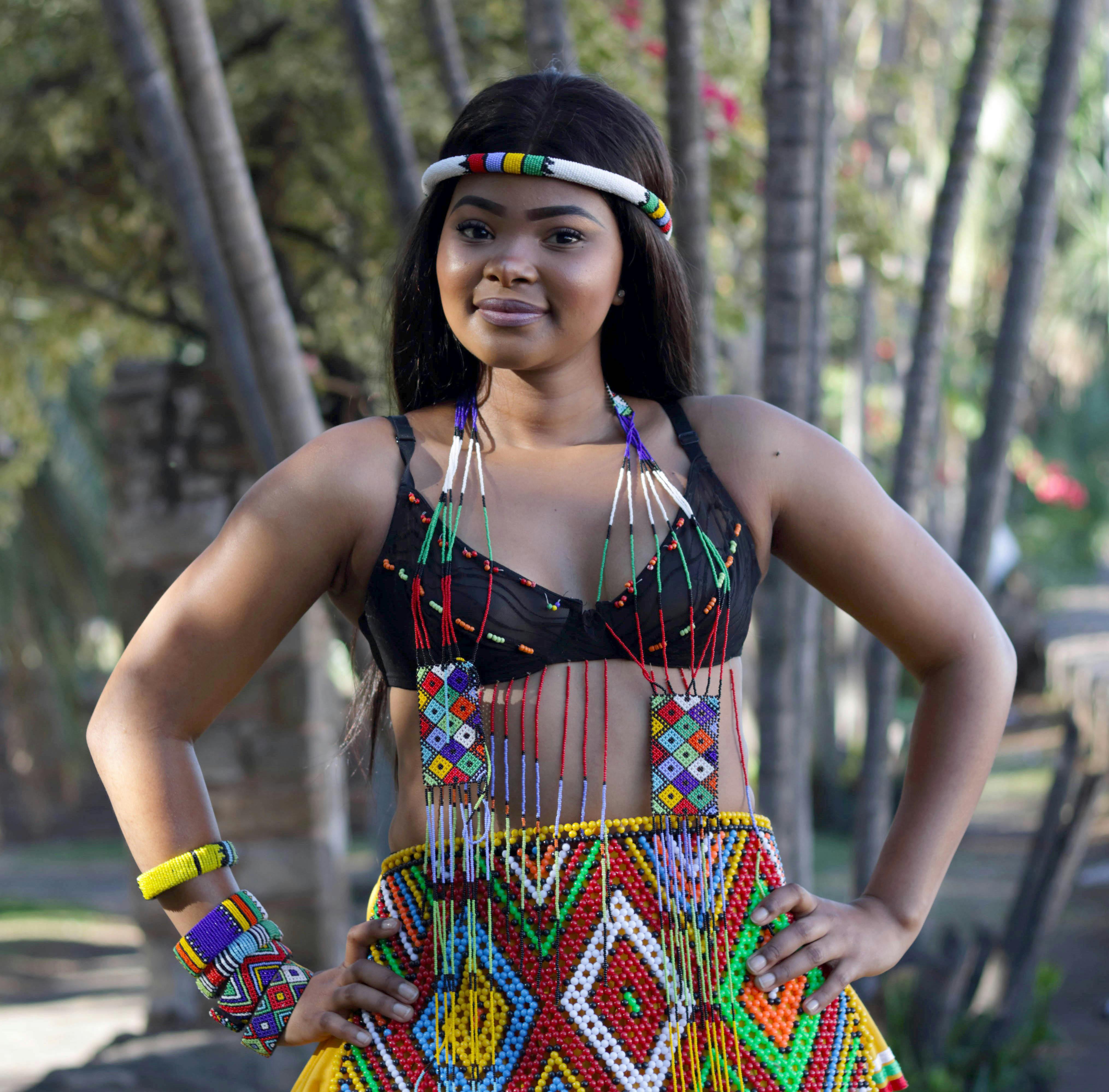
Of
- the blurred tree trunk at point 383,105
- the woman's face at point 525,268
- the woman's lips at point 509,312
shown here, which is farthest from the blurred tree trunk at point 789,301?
the woman's lips at point 509,312

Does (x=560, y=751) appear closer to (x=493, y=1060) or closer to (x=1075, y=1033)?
(x=493, y=1060)

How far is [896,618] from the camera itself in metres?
1.77

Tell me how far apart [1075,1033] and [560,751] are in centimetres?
614

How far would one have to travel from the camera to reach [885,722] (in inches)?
181

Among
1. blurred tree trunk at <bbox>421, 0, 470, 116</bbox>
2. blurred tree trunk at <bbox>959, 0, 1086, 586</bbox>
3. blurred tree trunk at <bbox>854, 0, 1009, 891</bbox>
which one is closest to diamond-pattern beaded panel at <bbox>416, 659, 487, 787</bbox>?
blurred tree trunk at <bbox>854, 0, 1009, 891</bbox>

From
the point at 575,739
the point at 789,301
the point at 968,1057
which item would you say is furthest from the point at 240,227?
the point at 968,1057

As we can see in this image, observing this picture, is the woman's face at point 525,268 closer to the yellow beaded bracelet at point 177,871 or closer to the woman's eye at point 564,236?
the woman's eye at point 564,236

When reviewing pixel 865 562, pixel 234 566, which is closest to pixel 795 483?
pixel 865 562

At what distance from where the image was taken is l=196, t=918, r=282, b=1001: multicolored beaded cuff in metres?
1.63

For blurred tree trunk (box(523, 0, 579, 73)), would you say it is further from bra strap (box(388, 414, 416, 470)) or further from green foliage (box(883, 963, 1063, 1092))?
green foliage (box(883, 963, 1063, 1092))

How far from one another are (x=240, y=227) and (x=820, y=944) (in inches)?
78.6

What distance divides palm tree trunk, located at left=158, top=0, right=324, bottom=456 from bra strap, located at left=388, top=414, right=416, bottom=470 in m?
1.05

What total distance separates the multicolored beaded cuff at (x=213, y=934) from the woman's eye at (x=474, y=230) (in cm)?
91

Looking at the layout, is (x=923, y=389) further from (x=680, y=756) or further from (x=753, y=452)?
(x=680, y=756)
